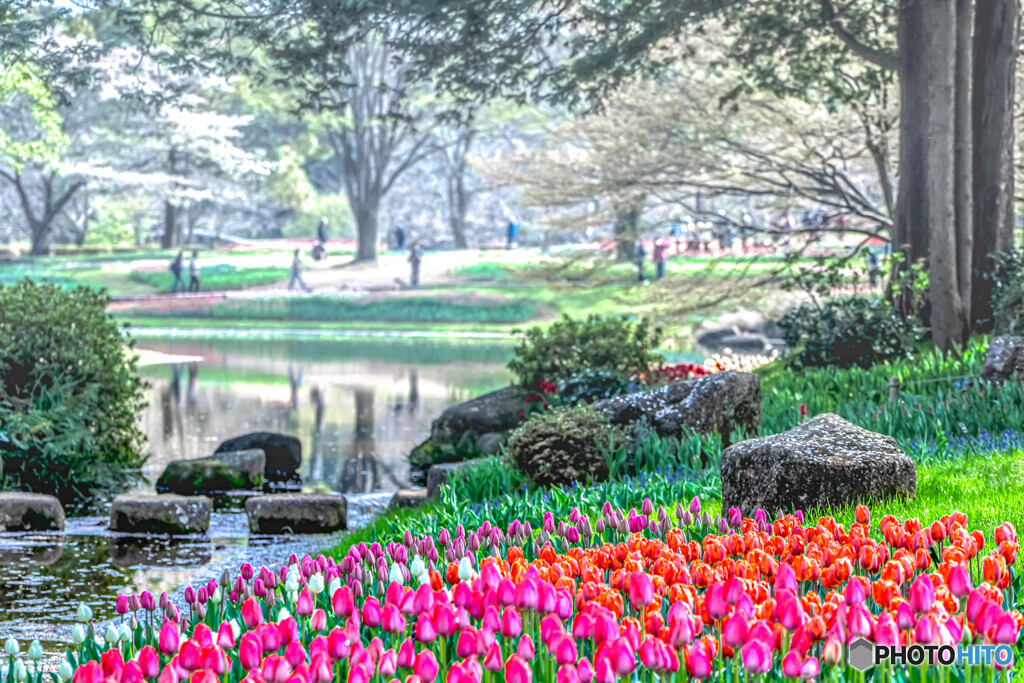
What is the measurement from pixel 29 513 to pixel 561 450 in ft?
15.6

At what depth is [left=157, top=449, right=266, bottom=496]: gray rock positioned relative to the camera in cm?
1388

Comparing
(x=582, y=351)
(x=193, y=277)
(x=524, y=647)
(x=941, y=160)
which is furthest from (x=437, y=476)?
(x=193, y=277)

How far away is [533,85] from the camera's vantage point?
17328 millimetres

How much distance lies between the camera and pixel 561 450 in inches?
410

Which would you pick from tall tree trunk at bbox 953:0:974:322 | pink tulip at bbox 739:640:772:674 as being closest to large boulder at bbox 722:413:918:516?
pink tulip at bbox 739:640:772:674

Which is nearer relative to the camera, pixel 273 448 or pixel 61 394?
pixel 61 394

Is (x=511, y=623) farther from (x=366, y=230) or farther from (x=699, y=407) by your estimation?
(x=366, y=230)

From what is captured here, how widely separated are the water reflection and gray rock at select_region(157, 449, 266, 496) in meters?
0.91

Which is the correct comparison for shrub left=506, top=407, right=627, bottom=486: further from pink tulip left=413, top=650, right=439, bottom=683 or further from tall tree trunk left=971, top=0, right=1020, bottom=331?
tall tree trunk left=971, top=0, right=1020, bottom=331

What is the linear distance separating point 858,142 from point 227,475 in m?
12.5

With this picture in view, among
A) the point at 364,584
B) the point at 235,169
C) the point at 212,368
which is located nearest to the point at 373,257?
the point at 235,169

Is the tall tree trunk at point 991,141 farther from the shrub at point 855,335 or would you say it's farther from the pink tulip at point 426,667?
the pink tulip at point 426,667

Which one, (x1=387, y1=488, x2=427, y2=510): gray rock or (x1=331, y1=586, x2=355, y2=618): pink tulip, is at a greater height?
(x1=331, y1=586, x2=355, y2=618): pink tulip

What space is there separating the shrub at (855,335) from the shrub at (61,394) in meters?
8.03
